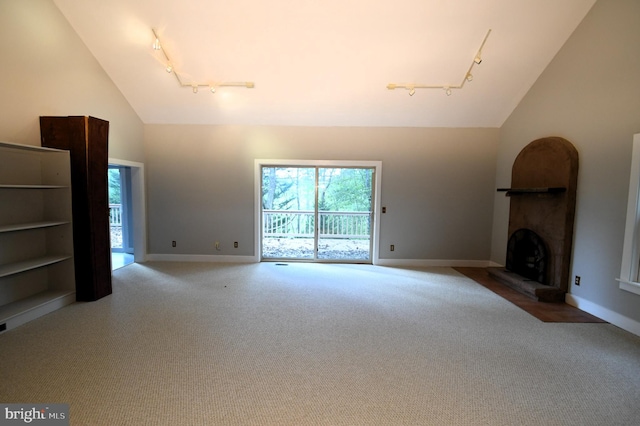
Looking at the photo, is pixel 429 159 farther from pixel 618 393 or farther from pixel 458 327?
pixel 618 393

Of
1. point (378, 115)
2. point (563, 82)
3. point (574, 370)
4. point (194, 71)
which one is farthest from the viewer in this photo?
point (378, 115)

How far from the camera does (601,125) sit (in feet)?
9.61

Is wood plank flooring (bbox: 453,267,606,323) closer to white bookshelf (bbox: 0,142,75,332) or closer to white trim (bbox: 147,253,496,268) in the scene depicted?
white trim (bbox: 147,253,496,268)

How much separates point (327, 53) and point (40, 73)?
10.3 ft

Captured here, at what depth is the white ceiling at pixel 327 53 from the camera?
3.03 meters

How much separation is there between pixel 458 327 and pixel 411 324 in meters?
0.44

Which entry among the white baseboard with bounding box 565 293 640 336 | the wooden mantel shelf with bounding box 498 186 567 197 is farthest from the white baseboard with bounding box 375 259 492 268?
the white baseboard with bounding box 565 293 640 336

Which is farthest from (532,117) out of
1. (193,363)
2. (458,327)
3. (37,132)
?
(37,132)

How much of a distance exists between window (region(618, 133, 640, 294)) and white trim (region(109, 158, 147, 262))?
630cm

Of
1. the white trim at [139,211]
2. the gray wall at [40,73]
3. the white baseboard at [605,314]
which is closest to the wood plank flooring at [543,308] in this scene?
the white baseboard at [605,314]

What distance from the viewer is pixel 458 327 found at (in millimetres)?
2707

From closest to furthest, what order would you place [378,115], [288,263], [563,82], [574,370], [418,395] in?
[418,395] → [574,370] → [563,82] → [378,115] → [288,263]

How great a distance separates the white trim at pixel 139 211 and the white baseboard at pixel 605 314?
622cm

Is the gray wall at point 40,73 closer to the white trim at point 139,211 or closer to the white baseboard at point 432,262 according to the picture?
the white trim at point 139,211
